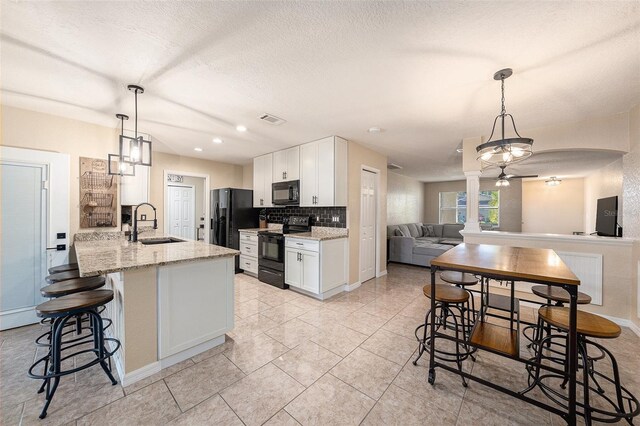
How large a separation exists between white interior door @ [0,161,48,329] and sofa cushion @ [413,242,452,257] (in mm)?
6499

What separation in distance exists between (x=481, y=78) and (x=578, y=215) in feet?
27.6

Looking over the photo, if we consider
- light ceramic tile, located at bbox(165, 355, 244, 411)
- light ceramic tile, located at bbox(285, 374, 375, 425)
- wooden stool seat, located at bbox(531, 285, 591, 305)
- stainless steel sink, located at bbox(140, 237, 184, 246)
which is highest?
stainless steel sink, located at bbox(140, 237, 184, 246)

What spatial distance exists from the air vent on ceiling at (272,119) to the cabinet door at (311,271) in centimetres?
192

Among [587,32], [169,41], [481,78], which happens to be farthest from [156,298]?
[587,32]

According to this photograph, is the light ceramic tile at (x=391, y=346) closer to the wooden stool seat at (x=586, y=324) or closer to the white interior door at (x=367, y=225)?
the wooden stool seat at (x=586, y=324)

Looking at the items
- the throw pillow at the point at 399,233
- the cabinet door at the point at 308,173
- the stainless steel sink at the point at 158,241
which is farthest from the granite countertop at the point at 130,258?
the throw pillow at the point at 399,233

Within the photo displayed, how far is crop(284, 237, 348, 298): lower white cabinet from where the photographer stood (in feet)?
11.8

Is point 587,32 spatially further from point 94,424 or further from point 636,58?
point 94,424

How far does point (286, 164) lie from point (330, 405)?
380cm

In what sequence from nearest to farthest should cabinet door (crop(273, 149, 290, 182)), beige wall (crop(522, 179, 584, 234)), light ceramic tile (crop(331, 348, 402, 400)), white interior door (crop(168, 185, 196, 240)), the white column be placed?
light ceramic tile (crop(331, 348, 402, 400)) → the white column → cabinet door (crop(273, 149, 290, 182)) → white interior door (crop(168, 185, 196, 240)) → beige wall (crop(522, 179, 584, 234))

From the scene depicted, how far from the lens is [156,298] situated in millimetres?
1986

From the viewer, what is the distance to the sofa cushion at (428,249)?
→ 5.61 metres

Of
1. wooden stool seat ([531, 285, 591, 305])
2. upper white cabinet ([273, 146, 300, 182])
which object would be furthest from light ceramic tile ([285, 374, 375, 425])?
upper white cabinet ([273, 146, 300, 182])

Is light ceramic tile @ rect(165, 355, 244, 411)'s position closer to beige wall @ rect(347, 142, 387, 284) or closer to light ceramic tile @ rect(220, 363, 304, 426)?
light ceramic tile @ rect(220, 363, 304, 426)
